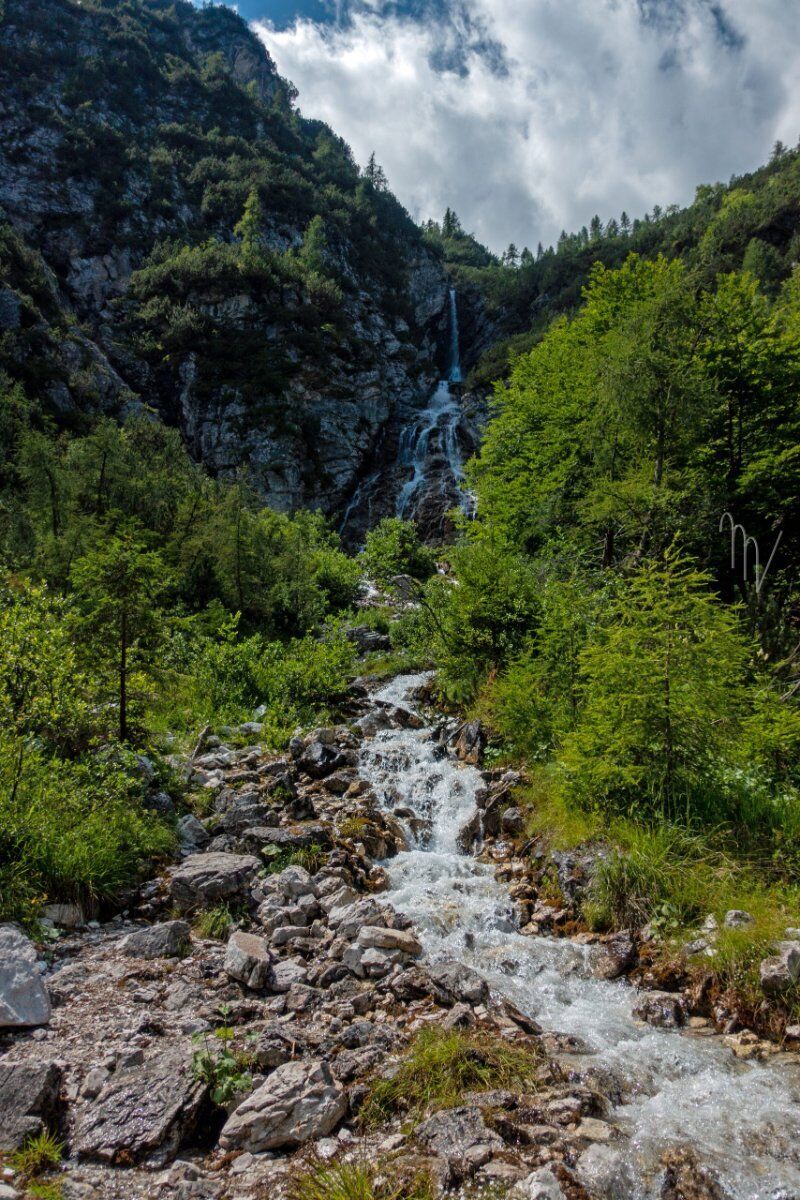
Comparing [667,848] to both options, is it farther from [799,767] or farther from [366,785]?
[366,785]

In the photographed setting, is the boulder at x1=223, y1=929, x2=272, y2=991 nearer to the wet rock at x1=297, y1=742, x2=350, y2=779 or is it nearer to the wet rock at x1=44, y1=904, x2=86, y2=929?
the wet rock at x1=44, y1=904, x2=86, y2=929

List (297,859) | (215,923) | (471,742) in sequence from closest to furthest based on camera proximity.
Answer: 1. (215,923)
2. (297,859)
3. (471,742)

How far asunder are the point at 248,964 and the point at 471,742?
648 centimetres

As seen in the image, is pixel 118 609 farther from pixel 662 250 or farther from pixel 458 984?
pixel 662 250

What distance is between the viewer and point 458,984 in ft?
16.4

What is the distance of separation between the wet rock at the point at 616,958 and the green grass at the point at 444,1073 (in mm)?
1667

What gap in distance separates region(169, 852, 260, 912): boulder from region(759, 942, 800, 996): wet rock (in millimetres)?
5129

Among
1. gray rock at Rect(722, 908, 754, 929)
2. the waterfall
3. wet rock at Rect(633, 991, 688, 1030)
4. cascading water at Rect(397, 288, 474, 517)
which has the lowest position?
wet rock at Rect(633, 991, 688, 1030)

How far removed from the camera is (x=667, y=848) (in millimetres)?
6168

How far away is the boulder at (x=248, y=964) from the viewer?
510 cm

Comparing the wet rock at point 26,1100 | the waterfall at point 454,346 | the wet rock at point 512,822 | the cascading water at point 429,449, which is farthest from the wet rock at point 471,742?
the waterfall at point 454,346

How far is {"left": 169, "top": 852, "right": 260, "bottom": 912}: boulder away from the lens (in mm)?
6492

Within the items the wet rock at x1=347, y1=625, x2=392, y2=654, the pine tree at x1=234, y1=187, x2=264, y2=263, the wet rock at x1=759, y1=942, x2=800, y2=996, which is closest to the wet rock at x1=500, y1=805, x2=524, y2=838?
the wet rock at x1=759, y1=942, x2=800, y2=996

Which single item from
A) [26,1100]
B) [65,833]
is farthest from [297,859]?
[26,1100]
